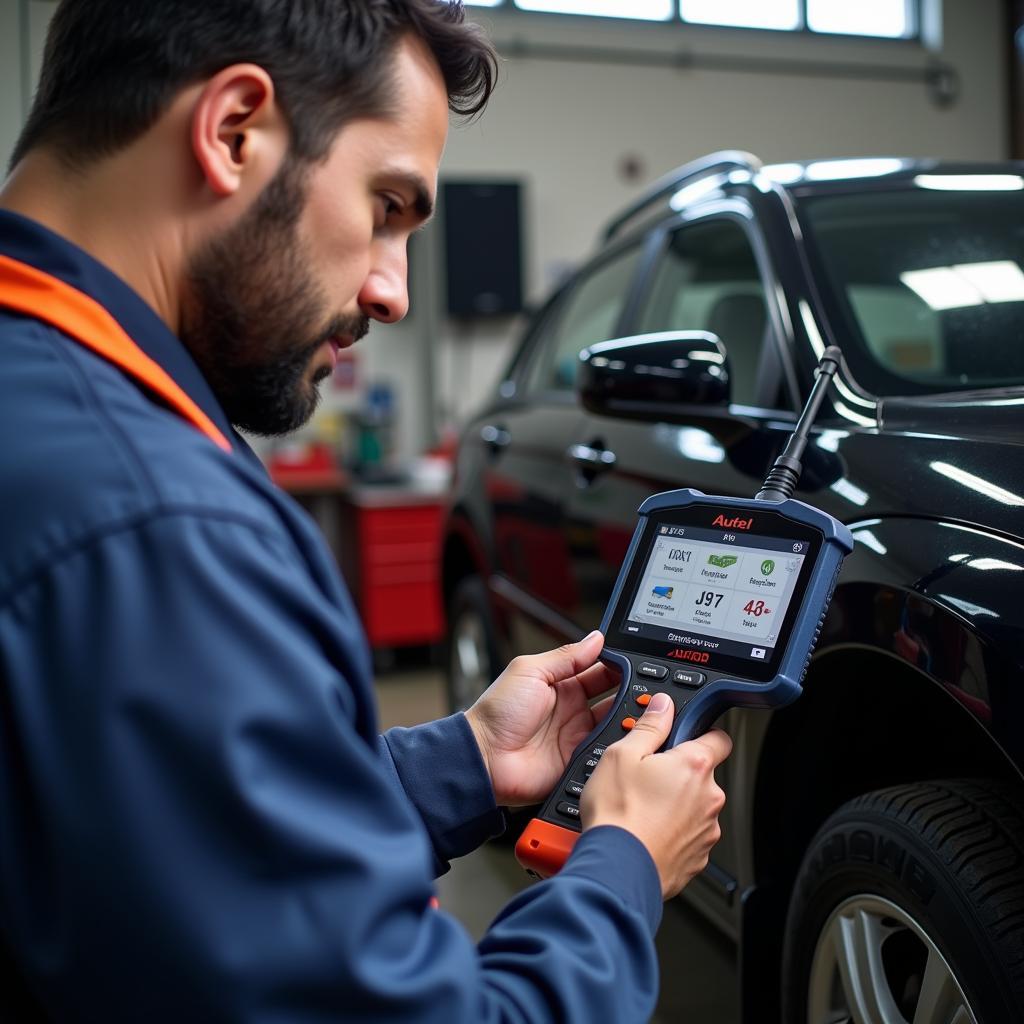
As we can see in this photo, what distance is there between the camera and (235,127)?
688 millimetres

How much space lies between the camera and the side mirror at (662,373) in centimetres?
161

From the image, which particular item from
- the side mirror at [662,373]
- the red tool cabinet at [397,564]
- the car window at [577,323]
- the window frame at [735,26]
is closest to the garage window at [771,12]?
the window frame at [735,26]

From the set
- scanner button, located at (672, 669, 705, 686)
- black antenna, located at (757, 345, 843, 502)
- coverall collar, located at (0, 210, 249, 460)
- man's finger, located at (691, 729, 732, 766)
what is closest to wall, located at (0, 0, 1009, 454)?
black antenna, located at (757, 345, 843, 502)

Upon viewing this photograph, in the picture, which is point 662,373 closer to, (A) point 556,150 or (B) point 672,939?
(B) point 672,939

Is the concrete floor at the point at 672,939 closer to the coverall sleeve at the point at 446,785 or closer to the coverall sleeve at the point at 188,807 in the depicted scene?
the coverall sleeve at the point at 446,785

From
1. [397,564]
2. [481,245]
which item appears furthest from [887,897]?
[481,245]

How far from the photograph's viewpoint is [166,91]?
0.69m

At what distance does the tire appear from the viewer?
3.40 feet

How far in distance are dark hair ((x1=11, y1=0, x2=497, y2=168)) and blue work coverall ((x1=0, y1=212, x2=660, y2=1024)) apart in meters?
0.19

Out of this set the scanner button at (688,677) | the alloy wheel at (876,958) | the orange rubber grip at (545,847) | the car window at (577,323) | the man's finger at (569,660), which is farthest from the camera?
the car window at (577,323)

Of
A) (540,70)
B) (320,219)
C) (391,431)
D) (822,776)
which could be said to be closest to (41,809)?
(320,219)

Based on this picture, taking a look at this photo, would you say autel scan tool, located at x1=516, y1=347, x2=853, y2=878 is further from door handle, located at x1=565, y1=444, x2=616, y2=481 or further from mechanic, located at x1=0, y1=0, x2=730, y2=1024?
door handle, located at x1=565, y1=444, x2=616, y2=481

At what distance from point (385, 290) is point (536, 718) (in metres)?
0.45

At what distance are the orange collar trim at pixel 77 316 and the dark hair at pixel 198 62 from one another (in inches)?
4.1
